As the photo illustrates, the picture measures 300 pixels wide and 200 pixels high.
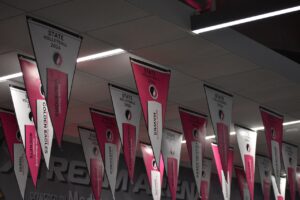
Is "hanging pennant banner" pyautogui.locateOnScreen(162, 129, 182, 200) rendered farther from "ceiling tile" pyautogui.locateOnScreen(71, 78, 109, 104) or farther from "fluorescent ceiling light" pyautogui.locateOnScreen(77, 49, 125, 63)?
"fluorescent ceiling light" pyautogui.locateOnScreen(77, 49, 125, 63)

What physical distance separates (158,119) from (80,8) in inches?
91.3

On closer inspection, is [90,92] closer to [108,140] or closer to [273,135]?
[108,140]

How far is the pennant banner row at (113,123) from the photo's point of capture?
26.5ft

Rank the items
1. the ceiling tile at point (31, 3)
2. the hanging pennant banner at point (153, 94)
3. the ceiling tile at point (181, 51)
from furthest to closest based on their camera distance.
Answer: the hanging pennant banner at point (153, 94) → the ceiling tile at point (181, 51) → the ceiling tile at point (31, 3)

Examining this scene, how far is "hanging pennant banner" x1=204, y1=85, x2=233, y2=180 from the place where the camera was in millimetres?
10750

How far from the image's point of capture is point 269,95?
11812mm

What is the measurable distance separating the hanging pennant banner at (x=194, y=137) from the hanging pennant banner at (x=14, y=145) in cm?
265

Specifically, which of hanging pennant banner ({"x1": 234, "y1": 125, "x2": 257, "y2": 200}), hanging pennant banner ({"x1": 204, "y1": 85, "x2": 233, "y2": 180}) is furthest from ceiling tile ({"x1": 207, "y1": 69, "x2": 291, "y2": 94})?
hanging pennant banner ({"x1": 234, "y1": 125, "x2": 257, "y2": 200})

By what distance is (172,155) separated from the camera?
12.5m

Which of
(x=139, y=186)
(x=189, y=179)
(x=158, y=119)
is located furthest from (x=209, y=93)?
(x=189, y=179)

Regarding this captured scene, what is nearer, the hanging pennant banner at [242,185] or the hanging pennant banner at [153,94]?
the hanging pennant banner at [153,94]

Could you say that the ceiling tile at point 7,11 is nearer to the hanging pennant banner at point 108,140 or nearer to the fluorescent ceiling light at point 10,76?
the fluorescent ceiling light at point 10,76

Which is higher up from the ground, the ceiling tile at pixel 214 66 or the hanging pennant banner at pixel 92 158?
the ceiling tile at pixel 214 66

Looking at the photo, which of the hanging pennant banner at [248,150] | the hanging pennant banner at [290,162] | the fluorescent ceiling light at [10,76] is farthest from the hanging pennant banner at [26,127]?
the hanging pennant banner at [290,162]
